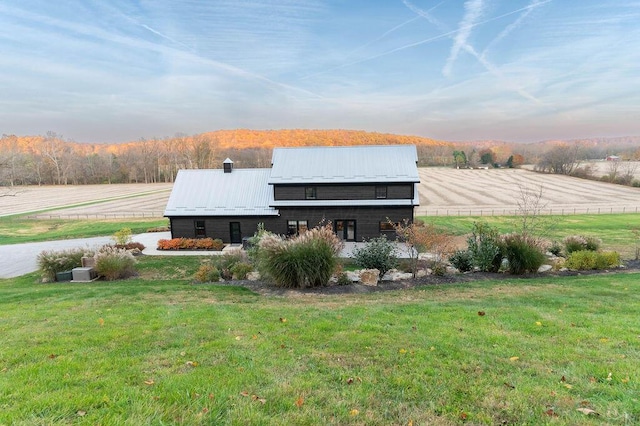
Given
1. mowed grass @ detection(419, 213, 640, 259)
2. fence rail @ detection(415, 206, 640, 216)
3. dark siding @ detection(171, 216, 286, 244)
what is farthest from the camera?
fence rail @ detection(415, 206, 640, 216)

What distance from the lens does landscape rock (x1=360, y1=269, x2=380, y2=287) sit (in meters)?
11.9

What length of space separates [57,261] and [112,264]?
3.08 m

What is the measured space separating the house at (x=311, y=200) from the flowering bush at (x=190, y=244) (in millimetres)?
1557

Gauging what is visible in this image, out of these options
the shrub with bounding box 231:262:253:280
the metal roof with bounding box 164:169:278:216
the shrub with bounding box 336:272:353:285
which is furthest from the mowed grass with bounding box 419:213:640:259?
the shrub with bounding box 231:262:253:280

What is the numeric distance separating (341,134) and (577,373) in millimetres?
121132

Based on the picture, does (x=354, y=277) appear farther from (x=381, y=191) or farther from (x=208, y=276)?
(x=381, y=191)

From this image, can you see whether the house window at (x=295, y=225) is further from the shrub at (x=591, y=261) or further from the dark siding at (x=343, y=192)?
the shrub at (x=591, y=261)

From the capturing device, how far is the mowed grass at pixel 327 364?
11.1ft

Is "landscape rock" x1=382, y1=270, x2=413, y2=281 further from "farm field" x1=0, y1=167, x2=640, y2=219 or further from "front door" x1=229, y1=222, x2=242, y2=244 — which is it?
"farm field" x1=0, y1=167, x2=640, y2=219

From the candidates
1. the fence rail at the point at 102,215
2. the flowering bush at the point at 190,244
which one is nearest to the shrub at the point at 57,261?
the flowering bush at the point at 190,244

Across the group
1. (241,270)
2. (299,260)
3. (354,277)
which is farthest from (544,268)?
(241,270)

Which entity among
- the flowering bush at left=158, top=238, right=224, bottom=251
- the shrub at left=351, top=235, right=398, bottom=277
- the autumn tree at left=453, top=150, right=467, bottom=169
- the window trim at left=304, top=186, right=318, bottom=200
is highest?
the autumn tree at left=453, top=150, right=467, bottom=169

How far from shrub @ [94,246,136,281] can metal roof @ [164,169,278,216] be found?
8225 millimetres

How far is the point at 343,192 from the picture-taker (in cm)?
2311
